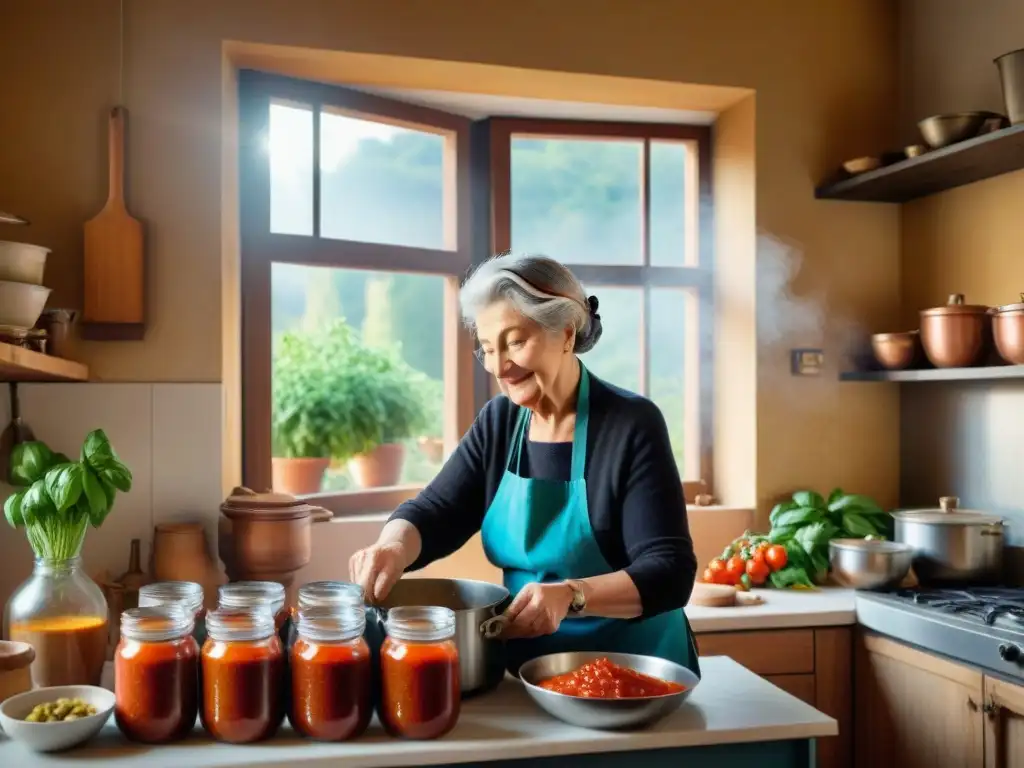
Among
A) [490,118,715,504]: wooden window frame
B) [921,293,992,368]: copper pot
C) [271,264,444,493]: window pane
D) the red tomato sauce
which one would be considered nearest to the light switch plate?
[490,118,715,504]: wooden window frame

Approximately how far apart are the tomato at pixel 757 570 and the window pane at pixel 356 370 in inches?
46.0

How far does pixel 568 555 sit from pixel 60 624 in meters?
0.99

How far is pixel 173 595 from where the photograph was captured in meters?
1.67

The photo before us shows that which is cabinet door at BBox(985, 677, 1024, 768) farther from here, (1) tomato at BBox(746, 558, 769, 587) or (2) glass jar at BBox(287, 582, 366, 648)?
(2) glass jar at BBox(287, 582, 366, 648)

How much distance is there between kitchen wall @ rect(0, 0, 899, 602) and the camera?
9.41 feet

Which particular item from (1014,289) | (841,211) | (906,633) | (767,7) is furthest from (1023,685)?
(767,7)

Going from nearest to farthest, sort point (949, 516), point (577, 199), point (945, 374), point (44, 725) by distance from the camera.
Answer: point (44, 725)
point (949, 516)
point (945, 374)
point (577, 199)

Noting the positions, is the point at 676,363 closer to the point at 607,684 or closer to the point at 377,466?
the point at 377,466

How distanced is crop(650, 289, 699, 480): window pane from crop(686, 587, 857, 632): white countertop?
0.91m

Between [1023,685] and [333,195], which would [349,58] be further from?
[1023,685]

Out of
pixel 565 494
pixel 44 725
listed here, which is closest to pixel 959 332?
pixel 565 494

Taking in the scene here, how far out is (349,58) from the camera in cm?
316

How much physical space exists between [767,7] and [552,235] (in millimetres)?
1114

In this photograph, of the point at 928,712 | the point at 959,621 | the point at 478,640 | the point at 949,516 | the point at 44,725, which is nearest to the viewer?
the point at 44,725
